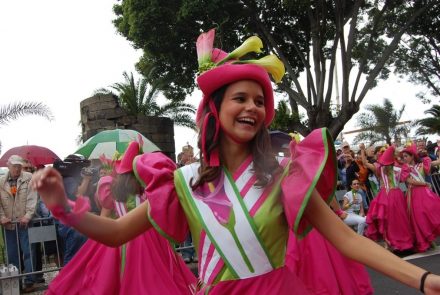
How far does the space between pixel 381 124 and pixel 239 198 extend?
36382 millimetres

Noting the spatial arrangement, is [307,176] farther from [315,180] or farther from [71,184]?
[71,184]

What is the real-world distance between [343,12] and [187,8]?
4846 mm

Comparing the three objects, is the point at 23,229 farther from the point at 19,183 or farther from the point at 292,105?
the point at 292,105

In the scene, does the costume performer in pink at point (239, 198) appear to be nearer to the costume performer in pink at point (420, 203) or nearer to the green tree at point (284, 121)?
the costume performer in pink at point (420, 203)

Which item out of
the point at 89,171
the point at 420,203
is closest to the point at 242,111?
the point at 89,171

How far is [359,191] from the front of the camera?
980cm

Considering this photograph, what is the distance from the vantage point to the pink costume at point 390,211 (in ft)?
29.6

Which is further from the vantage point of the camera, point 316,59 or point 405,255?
point 316,59

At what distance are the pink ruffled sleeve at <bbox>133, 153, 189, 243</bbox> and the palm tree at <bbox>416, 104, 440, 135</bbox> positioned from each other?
109ft

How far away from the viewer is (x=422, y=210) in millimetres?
9117

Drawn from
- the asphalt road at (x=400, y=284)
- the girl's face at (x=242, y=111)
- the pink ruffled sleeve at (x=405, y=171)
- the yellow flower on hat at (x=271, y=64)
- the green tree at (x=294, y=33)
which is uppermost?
the green tree at (x=294, y=33)

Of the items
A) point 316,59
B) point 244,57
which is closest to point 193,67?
point 316,59

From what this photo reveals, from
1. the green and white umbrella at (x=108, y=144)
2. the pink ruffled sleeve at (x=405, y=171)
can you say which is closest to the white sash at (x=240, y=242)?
the green and white umbrella at (x=108, y=144)

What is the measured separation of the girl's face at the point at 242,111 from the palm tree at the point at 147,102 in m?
17.2
